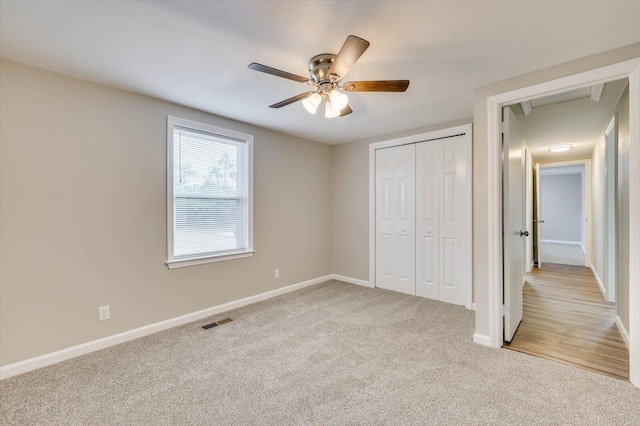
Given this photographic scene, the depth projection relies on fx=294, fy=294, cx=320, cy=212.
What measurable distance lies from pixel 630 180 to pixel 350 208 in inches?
127

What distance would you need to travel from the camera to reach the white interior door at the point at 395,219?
13.6 feet

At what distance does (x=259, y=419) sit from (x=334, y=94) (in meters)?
2.09

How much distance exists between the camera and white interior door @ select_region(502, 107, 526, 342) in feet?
8.61

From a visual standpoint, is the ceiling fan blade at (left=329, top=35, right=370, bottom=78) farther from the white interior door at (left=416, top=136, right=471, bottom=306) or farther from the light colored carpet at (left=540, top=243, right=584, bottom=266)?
the light colored carpet at (left=540, top=243, right=584, bottom=266)

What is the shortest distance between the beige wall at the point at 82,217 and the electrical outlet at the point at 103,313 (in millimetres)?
34

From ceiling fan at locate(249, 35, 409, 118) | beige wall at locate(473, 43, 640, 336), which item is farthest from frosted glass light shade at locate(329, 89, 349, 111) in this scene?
beige wall at locate(473, 43, 640, 336)

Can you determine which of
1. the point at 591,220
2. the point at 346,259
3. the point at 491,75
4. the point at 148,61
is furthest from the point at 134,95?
the point at 591,220

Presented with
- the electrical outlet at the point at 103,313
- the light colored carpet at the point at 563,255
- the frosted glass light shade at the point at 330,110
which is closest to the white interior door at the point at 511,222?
the frosted glass light shade at the point at 330,110

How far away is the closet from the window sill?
6.62ft

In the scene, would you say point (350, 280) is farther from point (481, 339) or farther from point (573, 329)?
point (573, 329)

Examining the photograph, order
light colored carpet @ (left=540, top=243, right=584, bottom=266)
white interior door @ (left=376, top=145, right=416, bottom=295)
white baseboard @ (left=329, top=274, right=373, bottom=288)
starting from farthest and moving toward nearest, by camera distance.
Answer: light colored carpet @ (left=540, top=243, right=584, bottom=266), white baseboard @ (left=329, top=274, right=373, bottom=288), white interior door @ (left=376, top=145, right=416, bottom=295)

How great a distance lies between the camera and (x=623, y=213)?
8.77 ft

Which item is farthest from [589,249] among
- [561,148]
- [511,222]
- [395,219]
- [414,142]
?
[511,222]

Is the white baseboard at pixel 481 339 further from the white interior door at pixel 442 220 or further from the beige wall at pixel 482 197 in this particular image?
the white interior door at pixel 442 220
